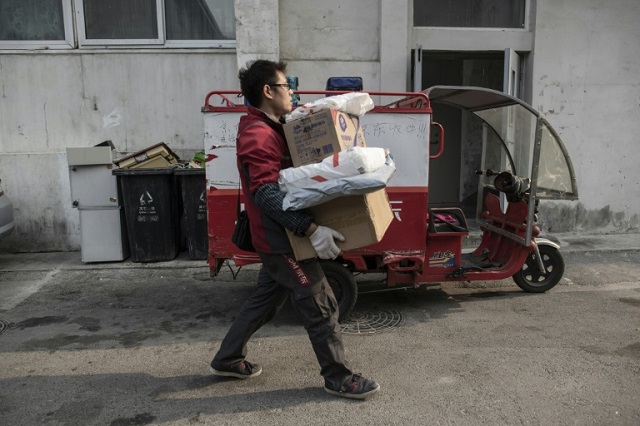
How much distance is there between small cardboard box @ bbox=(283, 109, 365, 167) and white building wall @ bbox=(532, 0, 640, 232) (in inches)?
231

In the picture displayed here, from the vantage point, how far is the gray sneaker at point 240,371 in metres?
3.50

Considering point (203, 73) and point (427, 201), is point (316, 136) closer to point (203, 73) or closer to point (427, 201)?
point (427, 201)

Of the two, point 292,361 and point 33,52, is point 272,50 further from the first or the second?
point 292,361

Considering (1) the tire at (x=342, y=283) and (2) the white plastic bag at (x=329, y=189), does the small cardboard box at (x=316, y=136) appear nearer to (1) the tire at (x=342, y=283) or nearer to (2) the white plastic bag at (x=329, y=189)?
(2) the white plastic bag at (x=329, y=189)

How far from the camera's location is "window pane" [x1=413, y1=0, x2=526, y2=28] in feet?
26.1

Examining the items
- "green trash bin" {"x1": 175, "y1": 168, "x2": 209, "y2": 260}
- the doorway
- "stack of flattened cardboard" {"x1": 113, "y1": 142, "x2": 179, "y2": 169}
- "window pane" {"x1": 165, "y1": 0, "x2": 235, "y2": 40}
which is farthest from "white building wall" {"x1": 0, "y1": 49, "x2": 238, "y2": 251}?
the doorway

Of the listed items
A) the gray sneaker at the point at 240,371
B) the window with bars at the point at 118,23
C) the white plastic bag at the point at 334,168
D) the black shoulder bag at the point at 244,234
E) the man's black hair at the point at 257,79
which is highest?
the window with bars at the point at 118,23

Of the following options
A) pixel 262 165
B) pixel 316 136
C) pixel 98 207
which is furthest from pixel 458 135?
pixel 262 165

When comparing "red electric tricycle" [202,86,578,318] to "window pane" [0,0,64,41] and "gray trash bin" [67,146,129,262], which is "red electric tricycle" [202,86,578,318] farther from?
"window pane" [0,0,64,41]

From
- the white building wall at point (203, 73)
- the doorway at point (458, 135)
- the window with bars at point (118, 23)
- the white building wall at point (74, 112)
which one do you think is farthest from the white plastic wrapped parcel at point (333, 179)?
the doorway at point (458, 135)

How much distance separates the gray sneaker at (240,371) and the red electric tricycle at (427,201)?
113 cm

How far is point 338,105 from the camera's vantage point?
10.3 feet

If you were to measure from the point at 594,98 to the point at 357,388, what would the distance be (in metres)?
6.80

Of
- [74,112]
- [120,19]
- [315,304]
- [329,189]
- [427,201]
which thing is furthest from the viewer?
[120,19]
